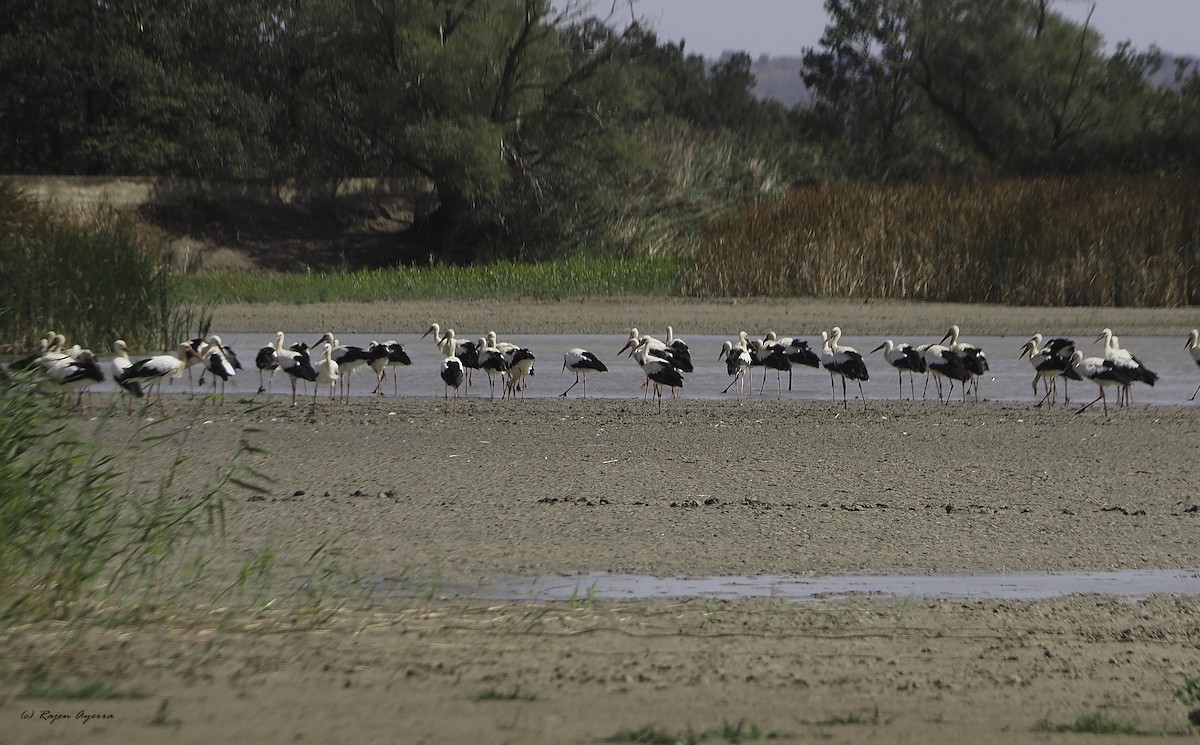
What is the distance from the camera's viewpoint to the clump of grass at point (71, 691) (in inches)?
223

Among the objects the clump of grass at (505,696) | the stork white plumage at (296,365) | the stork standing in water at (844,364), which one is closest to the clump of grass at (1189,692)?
the clump of grass at (505,696)

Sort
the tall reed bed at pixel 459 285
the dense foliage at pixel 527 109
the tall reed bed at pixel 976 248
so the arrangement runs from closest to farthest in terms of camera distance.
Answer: the tall reed bed at pixel 976 248
the tall reed bed at pixel 459 285
the dense foliage at pixel 527 109

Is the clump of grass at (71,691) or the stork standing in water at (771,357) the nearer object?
the clump of grass at (71,691)

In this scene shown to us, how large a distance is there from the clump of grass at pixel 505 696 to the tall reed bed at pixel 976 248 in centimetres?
2333

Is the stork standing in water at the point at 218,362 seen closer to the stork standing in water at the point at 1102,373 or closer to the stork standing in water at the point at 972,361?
the stork standing in water at the point at 972,361

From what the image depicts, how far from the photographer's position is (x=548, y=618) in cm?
732

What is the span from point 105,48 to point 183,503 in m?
39.0

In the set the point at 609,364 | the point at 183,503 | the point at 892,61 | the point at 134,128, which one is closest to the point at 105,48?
the point at 134,128

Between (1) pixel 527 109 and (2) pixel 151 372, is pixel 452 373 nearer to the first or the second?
(2) pixel 151 372

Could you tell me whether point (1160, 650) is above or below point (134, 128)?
below

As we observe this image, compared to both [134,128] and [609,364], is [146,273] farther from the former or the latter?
[134,128]

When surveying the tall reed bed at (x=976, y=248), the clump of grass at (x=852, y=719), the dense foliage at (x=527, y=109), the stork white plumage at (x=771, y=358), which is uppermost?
the dense foliage at (x=527, y=109)

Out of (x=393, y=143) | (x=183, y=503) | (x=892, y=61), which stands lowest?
(x=183, y=503)

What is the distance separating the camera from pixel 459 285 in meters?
31.6
